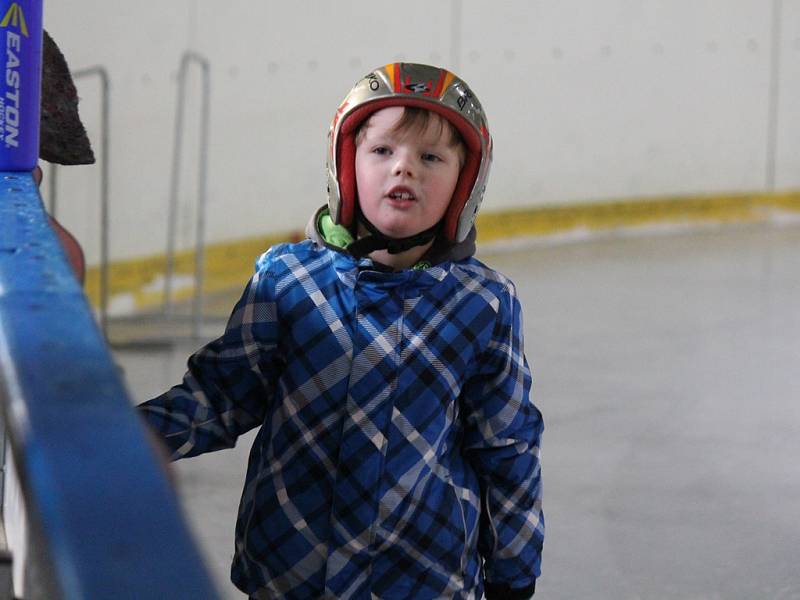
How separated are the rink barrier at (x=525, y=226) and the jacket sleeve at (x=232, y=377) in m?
4.55

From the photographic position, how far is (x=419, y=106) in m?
1.67

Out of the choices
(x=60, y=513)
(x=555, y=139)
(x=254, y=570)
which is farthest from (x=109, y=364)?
(x=555, y=139)

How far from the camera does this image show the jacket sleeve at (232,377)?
1599 mm

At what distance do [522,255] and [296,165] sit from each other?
166 cm

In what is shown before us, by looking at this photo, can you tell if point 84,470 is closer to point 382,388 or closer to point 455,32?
point 382,388

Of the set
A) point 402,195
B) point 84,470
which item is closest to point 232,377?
point 402,195

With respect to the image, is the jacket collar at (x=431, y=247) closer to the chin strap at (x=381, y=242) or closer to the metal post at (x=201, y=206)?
the chin strap at (x=381, y=242)

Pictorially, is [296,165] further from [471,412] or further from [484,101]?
[471,412]

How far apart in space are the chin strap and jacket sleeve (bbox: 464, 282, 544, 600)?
12 cm

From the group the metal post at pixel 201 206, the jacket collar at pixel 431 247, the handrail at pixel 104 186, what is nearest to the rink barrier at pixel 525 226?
the metal post at pixel 201 206

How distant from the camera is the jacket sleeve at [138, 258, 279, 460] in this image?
5.24ft

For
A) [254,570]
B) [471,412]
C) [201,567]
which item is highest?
[201,567]

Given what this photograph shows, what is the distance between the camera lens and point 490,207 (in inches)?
347

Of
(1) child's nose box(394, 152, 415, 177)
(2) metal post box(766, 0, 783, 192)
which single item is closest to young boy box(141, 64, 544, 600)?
(1) child's nose box(394, 152, 415, 177)
